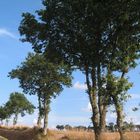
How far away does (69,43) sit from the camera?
41406mm

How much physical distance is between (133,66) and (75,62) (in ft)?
16.2

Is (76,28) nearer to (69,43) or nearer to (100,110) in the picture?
(69,43)

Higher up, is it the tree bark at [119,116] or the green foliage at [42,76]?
the green foliage at [42,76]

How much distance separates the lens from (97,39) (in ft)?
131

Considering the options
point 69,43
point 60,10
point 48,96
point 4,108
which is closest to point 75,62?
point 69,43

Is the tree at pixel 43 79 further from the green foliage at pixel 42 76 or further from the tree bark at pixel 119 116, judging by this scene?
the tree bark at pixel 119 116

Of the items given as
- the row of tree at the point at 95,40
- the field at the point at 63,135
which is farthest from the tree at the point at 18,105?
the row of tree at the point at 95,40

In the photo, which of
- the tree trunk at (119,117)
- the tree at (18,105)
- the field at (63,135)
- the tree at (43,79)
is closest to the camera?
the tree trunk at (119,117)

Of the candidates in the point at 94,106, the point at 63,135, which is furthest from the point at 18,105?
the point at 94,106

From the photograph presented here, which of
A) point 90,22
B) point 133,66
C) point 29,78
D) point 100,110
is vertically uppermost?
point 29,78

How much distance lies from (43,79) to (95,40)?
138 ft

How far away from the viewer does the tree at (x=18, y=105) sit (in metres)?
118

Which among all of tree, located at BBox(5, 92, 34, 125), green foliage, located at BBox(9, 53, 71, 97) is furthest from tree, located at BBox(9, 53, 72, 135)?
tree, located at BBox(5, 92, 34, 125)

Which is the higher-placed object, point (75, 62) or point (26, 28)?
point (26, 28)
